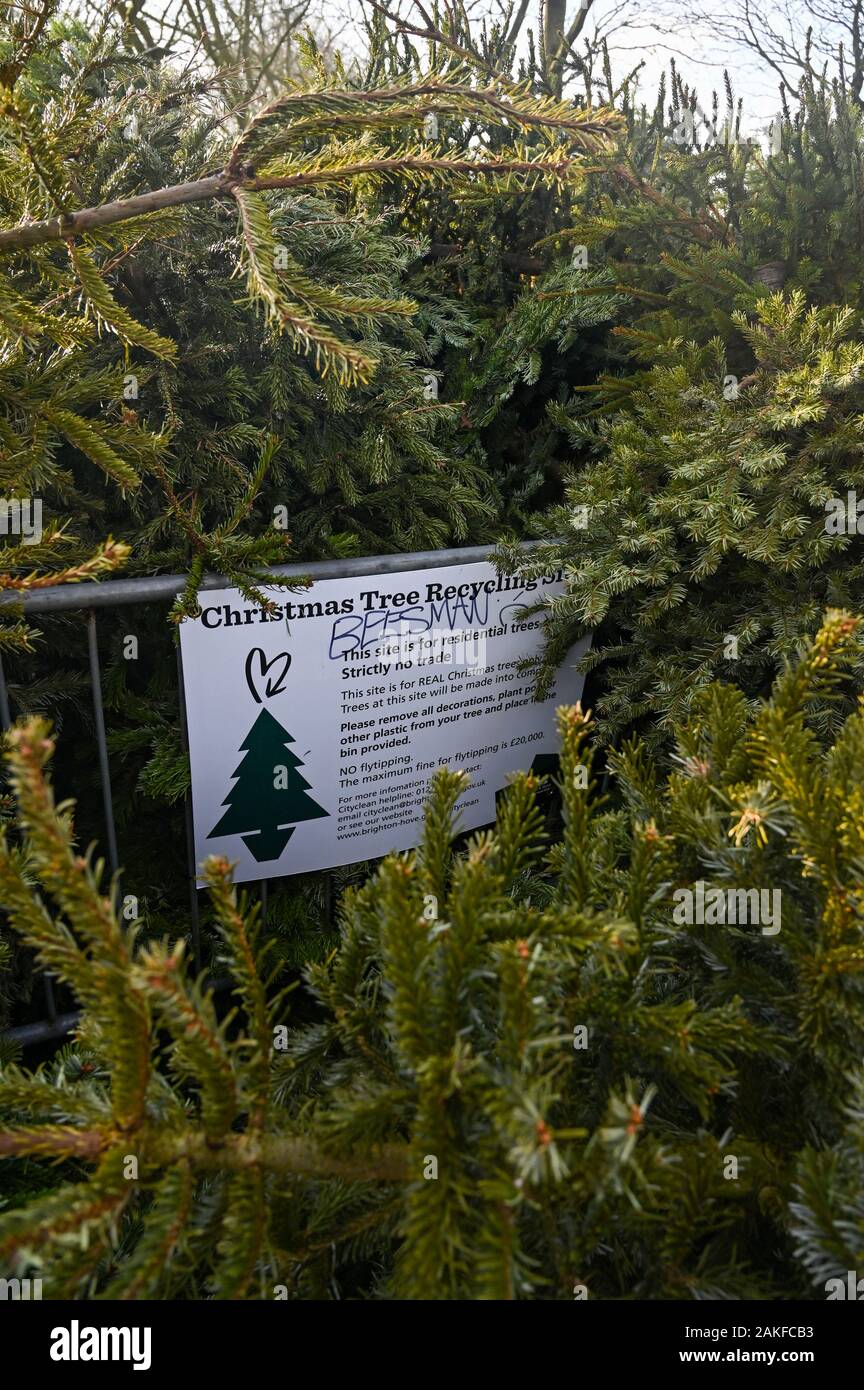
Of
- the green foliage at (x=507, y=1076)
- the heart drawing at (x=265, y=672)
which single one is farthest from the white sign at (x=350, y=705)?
the green foliage at (x=507, y=1076)

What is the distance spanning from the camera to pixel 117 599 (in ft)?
7.64

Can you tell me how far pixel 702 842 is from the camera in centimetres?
145

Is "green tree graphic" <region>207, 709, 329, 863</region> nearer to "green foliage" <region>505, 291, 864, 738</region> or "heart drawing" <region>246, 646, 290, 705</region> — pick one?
"heart drawing" <region>246, 646, 290, 705</region>

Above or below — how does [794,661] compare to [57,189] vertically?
below

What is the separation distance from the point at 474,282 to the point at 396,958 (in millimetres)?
3506

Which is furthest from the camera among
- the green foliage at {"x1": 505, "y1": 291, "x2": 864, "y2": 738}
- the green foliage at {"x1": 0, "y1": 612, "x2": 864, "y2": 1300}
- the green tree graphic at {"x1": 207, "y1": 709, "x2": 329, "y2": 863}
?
the green tree graphic at {"x1": 207, "y1": 709, "x2": 329, "y2": 863}

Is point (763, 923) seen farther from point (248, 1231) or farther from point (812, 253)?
point (812, 253)

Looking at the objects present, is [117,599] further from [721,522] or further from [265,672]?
[721,522]

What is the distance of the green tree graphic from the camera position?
103 inches

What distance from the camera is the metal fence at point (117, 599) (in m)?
2.29

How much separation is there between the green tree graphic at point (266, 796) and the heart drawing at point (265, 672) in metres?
0.06

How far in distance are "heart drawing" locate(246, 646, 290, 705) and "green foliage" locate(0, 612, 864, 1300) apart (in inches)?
44.0

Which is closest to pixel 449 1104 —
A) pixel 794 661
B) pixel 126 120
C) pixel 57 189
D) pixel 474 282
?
pixel 57 189

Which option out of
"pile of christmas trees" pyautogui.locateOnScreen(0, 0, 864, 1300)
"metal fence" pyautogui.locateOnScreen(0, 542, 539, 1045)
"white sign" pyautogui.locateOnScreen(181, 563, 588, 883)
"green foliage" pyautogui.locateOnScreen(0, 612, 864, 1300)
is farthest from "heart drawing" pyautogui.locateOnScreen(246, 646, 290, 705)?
"green foliage" pyautogui.locateOnScreen(0, 612, 864, 1300)
